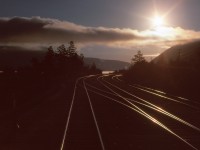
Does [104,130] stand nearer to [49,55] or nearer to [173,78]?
[173,78]

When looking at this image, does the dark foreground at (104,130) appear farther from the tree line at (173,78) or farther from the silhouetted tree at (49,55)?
the silhouetted tree at (49,55)

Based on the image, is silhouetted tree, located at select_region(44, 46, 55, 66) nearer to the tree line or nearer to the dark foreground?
the tree line

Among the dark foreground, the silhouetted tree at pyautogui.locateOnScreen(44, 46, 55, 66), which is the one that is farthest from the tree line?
the silhouetted tree at pyautogui.locateOnScreen(44, 46, 55, 66)

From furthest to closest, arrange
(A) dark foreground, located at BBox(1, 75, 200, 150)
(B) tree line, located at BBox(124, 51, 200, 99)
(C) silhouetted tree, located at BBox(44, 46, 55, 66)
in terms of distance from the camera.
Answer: (C) silhouetted tree, located at BBox(44, 46, 55, 66)
(B) tree line, located at BBox(124, 51, 200, 99)
(A) dark foreground, located at BBox(1, 75, 200, 150)

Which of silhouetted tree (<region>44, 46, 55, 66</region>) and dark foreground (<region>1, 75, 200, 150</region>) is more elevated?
dark foreground (<region>1, 75, 200, 150</region>)

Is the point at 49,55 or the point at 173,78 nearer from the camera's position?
the point at 173,78

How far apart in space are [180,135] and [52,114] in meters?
11.3

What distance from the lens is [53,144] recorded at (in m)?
15.4

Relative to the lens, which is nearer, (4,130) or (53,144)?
(53,144)

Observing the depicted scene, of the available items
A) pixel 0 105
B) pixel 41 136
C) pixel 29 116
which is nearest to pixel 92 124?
pixel 41 136

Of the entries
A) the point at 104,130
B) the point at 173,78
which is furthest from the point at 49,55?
the point at 104,130

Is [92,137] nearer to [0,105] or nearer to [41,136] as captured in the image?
[41,136]

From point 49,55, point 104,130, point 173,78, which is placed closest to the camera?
point 104,130

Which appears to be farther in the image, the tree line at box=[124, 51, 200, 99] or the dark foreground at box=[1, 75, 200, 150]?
the tree line at box=[124, 51, 200, 99]
